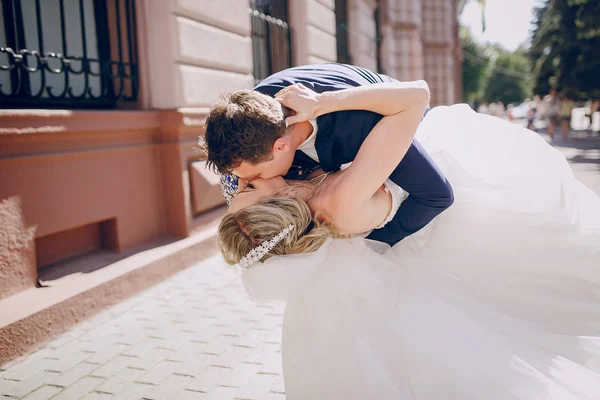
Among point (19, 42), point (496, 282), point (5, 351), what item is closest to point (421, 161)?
point (496, 282)

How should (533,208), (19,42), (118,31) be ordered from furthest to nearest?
(118,31) < (19,42) < (533,208)

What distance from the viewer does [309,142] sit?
7.34ft

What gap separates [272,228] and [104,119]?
2.85 m

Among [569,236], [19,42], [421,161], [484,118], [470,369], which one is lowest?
[470,369]

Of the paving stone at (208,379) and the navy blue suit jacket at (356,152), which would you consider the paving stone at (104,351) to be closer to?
the paving stone at (208,379)

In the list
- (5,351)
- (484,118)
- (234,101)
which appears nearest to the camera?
(234,101)

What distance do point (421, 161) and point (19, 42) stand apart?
342 centimetres

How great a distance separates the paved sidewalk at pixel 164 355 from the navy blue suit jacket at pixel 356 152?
1.21 m

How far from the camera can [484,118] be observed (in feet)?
8.77

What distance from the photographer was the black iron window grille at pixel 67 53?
4.01 m

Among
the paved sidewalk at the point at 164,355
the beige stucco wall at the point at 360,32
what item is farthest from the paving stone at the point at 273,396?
the beige stucco wall at the point at 360,32

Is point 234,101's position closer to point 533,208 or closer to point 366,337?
point 366,337

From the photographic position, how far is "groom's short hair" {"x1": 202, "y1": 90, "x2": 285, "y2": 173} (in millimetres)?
1968

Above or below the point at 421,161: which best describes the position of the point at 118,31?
above
